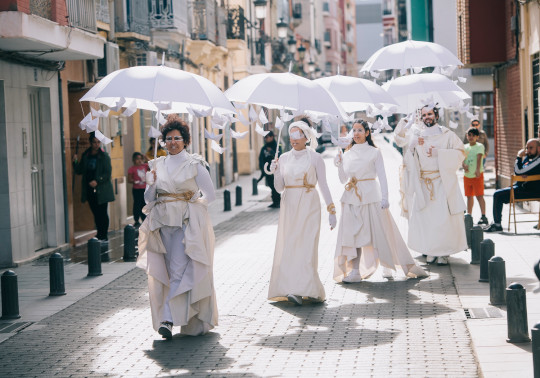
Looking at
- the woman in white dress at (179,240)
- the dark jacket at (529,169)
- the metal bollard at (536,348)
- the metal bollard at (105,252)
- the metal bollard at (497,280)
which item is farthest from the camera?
the dark jacket at (529,169)

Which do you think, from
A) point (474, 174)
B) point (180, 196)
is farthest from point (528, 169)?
point (180, 196)

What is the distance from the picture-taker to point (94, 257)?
1315 cm

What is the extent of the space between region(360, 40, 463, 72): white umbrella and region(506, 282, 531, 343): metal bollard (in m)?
6.81

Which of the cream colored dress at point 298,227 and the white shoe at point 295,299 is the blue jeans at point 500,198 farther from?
the white shoe at point 295,299

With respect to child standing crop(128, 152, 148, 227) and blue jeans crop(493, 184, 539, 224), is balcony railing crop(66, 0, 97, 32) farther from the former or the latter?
blue jeans crop(493, 184, 539, 224)

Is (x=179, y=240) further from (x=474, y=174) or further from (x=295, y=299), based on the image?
(x=474, y=174)

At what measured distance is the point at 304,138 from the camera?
10.5m

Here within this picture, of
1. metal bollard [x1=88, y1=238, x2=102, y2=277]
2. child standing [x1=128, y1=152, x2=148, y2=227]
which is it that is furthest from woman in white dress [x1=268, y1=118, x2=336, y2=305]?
child standing [x1=128, y1=152, x2=148, y2=227]

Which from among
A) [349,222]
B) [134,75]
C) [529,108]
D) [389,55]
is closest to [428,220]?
[349,222]

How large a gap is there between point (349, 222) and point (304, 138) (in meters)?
1.62

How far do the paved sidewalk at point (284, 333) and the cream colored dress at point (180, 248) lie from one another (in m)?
0.25

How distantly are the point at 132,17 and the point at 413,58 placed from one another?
9321 mm

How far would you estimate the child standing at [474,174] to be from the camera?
17.6 m

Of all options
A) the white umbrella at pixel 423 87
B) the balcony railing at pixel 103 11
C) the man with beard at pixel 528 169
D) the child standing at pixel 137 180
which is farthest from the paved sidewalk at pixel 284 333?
the balcony railing at pixel 103 11
